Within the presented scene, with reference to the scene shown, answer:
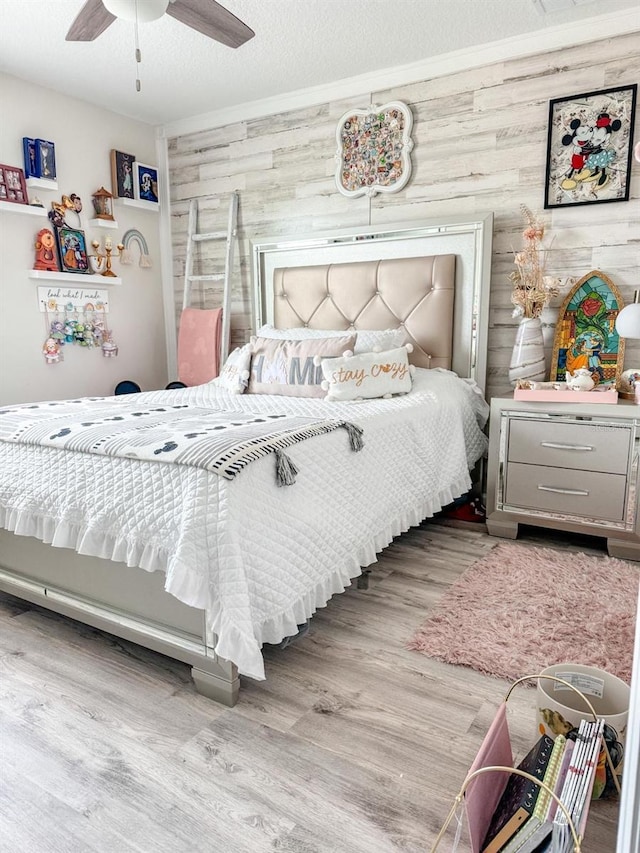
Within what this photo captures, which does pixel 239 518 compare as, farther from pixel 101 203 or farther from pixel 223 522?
pixel 101 203

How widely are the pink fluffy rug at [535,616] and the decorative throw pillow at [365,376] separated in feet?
2.91

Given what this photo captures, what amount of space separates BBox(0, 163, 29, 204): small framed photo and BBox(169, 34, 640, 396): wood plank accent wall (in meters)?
1.22

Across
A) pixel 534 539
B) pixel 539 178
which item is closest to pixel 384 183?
pixel 539 178

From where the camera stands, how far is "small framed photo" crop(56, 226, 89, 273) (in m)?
3.50

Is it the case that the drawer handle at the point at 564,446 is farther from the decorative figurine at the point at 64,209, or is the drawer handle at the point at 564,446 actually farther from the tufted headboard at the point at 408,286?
the decorative figurine at the point at 64,209

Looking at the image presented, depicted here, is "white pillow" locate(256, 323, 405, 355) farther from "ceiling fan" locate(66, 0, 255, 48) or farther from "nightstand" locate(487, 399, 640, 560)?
"ceiling fan" locate(66, 0, 255, 48)

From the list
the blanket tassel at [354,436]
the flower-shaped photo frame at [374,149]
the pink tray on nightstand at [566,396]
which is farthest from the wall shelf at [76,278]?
the pink tray on nightstand at [566,396]

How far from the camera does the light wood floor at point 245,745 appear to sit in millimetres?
1146

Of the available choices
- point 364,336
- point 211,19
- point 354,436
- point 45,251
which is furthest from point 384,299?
point 45,251

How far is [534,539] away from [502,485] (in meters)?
0.32

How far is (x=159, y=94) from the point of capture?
358 centimetres

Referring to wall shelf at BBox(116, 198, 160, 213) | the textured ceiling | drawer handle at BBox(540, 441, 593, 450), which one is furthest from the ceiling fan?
drawer handle at BBox(540, 441, 593, 450)

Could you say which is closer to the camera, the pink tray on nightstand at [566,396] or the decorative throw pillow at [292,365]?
the pink tray on nightstand at [566,396]

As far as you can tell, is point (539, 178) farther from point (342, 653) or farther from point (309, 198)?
point (342, 653)
